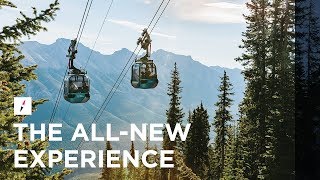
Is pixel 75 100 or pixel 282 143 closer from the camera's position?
pixel 75 100

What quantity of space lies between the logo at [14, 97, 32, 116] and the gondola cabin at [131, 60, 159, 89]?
16.1ft

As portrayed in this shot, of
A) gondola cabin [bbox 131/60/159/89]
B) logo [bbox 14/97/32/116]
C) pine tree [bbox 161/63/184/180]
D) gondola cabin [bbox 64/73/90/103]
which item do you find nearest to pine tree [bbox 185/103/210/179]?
pine tree [bbox 161/63/184/180]

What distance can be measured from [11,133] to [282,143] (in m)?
20.2

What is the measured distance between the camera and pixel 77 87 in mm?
23656

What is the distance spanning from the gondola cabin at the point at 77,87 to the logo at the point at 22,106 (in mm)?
4644

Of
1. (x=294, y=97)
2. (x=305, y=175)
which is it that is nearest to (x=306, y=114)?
(x=294, y=97)

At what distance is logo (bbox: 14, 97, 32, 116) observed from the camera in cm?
1688

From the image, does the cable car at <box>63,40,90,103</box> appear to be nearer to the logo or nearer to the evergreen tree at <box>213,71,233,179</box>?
the logo

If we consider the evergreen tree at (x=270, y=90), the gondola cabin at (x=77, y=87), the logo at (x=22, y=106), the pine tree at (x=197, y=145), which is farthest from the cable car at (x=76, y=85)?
the pine tree at (x=197, y=145)

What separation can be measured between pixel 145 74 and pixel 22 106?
5658mm

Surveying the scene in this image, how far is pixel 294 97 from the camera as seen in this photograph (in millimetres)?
33219

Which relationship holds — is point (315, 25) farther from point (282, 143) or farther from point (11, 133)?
point (11, 133)

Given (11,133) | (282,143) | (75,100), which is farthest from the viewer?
(282,143)

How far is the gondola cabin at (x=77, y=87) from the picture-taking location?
23.5 metres
